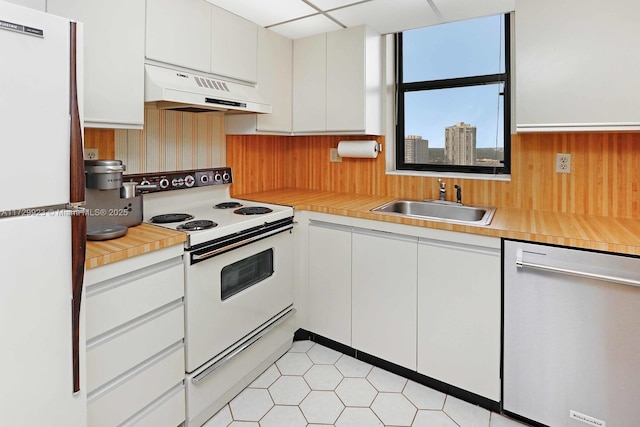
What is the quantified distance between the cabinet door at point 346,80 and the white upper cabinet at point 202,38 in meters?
0.53

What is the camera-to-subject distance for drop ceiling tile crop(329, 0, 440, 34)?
2.16 m

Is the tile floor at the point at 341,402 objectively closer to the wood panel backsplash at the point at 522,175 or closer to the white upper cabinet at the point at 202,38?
the wood panel backsplash at the point at 522,175

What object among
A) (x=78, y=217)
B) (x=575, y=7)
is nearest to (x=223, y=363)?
(x=78, y=217)

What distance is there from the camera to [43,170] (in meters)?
1.05

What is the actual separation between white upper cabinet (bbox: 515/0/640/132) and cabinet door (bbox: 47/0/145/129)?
5.93 feet

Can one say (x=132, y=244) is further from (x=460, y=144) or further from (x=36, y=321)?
(x=460, y=144)

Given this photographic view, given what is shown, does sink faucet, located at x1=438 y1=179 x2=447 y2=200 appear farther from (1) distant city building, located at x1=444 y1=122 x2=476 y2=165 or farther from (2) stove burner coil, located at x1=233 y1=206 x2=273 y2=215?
(2) stove burner coil, located at x1=233 y1=206 x2=273 y2=215

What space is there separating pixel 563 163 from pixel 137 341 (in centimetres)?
231

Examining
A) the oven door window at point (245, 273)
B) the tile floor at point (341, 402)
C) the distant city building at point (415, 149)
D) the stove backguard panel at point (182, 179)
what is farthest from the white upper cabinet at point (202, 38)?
the tile floor at point (341, 402)

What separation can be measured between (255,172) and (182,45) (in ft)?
3.76

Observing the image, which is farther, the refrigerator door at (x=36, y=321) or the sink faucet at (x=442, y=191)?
the sink faucet at (x=442, y=191)

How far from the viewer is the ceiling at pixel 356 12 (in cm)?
213

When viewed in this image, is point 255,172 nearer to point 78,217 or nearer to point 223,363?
point 223,363

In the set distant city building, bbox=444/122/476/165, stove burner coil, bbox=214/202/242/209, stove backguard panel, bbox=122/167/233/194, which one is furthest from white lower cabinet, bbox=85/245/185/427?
distant city building, bbox=444/122/476/165
